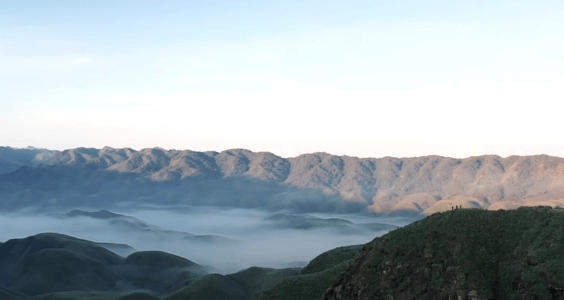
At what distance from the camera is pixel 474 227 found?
6744cm

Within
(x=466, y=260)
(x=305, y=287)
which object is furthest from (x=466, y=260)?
(x=305, y=287)

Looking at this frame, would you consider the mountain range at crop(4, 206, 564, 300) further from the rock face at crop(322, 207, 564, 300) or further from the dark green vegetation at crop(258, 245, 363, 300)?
the dark green vegetation at crop(258, 245, 363, 300)

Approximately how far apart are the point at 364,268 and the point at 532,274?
20.8 m

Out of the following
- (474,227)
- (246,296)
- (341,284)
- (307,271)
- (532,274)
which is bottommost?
(246,296)

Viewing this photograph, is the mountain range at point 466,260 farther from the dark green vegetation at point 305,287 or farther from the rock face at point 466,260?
the dark green vegetation at point 305,287

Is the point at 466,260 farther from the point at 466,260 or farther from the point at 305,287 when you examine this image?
the point at 305,287

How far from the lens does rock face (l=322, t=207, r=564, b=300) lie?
192ft

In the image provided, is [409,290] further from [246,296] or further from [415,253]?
[246,296]

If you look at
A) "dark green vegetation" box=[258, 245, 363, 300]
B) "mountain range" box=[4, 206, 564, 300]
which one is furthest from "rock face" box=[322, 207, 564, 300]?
"dark green vegetation" box=[258, 245, 363, 300]

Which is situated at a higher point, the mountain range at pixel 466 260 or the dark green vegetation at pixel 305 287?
the mountain range at pixel 466 260

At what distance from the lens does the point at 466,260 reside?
62.3 meters

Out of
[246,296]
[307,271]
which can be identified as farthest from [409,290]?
[246,296]

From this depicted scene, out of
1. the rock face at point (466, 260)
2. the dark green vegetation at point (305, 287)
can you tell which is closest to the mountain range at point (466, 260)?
the rock face at point (466, 260)

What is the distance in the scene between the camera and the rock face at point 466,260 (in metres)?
58.6
